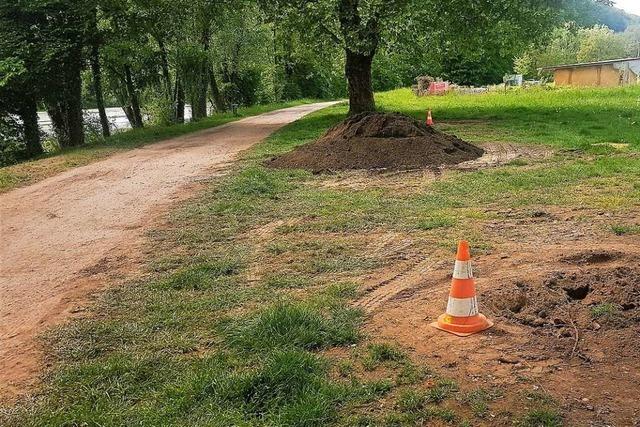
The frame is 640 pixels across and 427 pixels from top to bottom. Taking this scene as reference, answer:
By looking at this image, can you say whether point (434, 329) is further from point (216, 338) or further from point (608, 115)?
point (608, 115)

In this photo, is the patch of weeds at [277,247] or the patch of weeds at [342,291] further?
the patch of weeds at [277,247]

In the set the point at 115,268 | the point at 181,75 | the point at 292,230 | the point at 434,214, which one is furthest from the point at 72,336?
the point at 181,75

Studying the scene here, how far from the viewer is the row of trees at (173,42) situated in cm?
1571

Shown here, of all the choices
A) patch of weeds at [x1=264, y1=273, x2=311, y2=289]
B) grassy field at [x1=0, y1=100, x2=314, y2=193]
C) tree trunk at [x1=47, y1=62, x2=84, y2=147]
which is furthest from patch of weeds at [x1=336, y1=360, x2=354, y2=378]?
tree trunk at [x1=47, y1=62, x2=84, y2=147]

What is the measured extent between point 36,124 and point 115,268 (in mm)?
16039

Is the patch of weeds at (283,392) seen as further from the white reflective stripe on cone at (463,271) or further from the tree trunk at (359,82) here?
the tree trunk at (359,82)

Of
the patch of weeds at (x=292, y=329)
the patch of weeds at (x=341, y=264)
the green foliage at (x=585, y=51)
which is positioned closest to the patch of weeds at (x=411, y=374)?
the patch of weeds at (x=292, y=329)

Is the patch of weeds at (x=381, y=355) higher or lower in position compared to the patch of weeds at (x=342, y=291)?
lower

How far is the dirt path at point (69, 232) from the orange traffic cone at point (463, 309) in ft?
9.05

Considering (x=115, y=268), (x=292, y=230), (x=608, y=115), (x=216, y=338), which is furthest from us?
(x=608, y=115)

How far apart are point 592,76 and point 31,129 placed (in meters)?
41.7

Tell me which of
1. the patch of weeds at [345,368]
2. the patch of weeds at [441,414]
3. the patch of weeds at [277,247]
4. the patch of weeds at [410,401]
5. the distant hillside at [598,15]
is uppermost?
the distant hillside at [598,15]

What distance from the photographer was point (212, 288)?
16.2 feet

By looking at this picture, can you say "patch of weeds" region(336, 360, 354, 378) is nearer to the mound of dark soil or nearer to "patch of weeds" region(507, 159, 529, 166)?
the mound of dark soil
